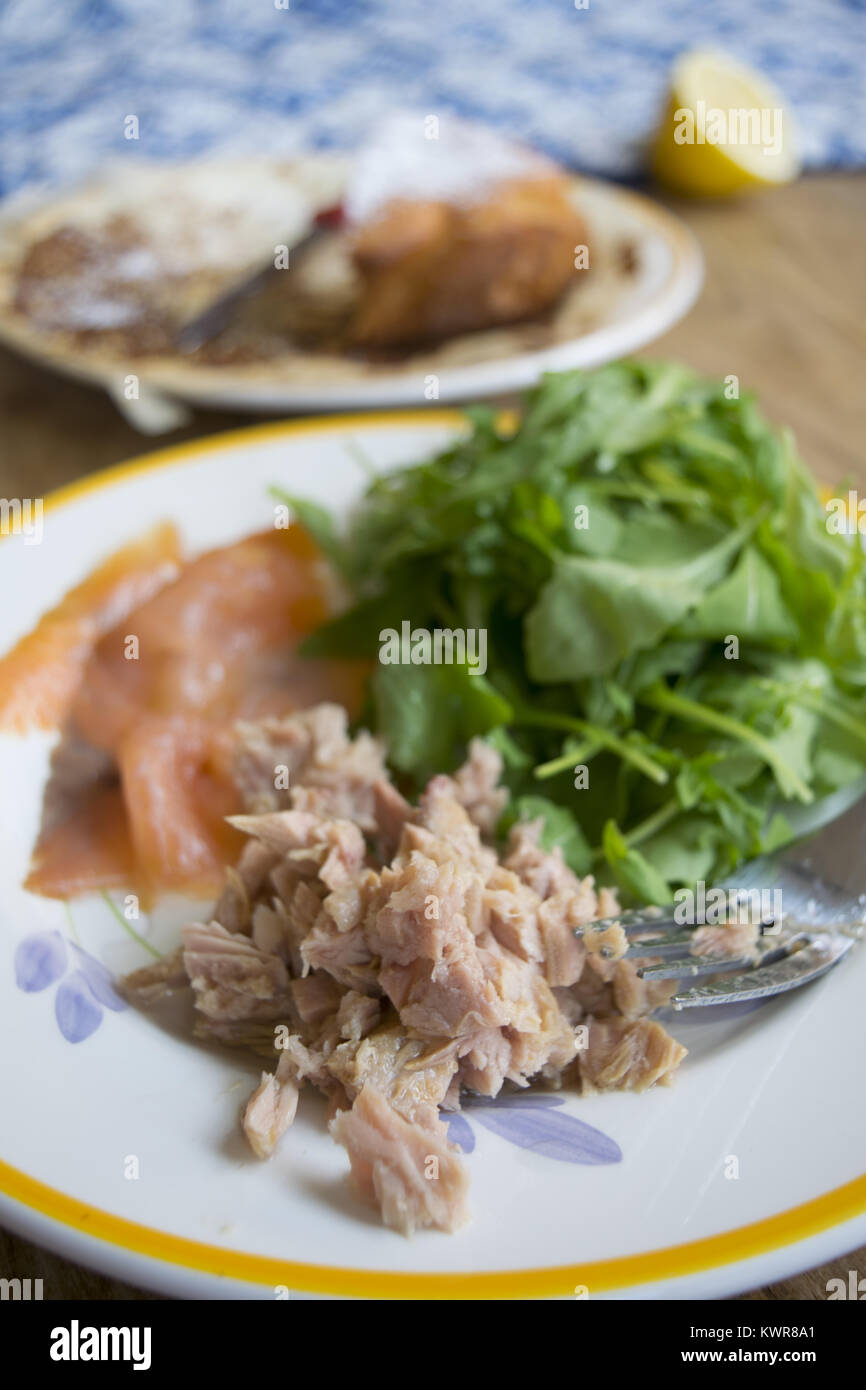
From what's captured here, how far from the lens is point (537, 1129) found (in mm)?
1201

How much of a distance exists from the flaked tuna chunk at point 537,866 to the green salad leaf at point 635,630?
0.10m

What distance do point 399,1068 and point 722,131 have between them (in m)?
3.50

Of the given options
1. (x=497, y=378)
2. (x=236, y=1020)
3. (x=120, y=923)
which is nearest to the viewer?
(x=236, y=1020)

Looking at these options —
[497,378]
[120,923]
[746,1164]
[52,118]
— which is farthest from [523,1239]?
[52,118]

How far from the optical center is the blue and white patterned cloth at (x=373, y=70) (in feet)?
13.6

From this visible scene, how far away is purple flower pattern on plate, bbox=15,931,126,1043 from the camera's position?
1293mm

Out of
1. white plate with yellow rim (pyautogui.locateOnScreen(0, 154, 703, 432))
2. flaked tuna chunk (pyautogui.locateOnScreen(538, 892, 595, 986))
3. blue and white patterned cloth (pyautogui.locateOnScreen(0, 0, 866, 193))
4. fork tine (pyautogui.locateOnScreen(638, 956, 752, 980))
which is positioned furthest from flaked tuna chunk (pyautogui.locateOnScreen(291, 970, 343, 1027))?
blue and white patterned cloth (pyautogui.locateOnScreen(0, 0, 866, 193))

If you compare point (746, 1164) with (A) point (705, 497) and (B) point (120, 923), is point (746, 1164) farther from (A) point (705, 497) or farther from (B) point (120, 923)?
(A) point (705, 497)

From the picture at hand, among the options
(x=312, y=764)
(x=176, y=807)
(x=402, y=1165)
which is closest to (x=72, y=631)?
(x=176, y=807)

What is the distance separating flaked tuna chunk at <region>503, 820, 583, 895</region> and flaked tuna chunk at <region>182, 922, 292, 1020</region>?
311mm

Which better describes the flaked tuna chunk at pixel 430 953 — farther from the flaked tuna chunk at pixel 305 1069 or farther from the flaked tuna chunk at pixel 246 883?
the flaked tuna chunk at pixel 246 883

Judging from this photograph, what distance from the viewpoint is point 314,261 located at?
3.22 m
